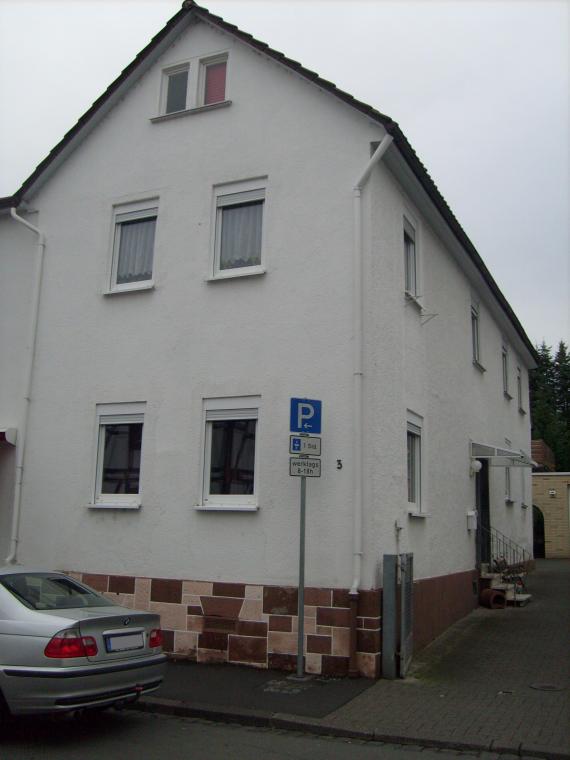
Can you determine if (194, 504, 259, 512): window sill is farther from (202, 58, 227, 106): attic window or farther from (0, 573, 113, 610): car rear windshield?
(202, 58, 227, 106): attic window

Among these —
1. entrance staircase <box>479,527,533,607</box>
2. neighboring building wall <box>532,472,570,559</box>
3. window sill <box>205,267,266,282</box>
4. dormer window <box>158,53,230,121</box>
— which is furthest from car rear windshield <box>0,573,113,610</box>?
neighboring building wall <box>532,472,570,559</box>

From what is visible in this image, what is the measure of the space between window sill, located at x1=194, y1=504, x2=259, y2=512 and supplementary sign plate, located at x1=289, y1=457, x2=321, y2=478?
50.4 inches

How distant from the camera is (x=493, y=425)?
59.5 ft

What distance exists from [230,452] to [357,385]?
6.75 ft

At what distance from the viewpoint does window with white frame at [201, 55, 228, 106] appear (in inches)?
480

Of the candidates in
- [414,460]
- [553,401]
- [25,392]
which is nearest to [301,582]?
[414,460]

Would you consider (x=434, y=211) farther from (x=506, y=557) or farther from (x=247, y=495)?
(x=506, y=557)

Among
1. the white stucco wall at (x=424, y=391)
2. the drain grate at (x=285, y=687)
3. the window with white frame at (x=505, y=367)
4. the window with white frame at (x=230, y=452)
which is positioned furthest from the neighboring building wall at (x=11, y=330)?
the window with white frame at (x=505, y=367)

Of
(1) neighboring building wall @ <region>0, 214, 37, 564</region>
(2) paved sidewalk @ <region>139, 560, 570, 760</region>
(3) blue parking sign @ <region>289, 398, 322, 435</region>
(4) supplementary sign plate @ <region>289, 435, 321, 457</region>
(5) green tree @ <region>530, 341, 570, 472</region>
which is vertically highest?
(5) green tree @ <region>530, 341, 570, 472</region>

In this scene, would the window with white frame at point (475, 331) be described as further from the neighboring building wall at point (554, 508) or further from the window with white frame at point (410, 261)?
the neighboring building wall at point (554, 508)

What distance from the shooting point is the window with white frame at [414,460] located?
1184cm

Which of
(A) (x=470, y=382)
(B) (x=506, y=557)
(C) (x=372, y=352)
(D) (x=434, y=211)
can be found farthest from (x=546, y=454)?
(C) (x=372, y=352)

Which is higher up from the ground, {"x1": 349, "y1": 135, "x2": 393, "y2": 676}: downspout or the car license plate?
{"x1": 349, "y1": 135, "x2": 393, "y2": 676}: downspout

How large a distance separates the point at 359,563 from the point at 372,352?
103 inches
